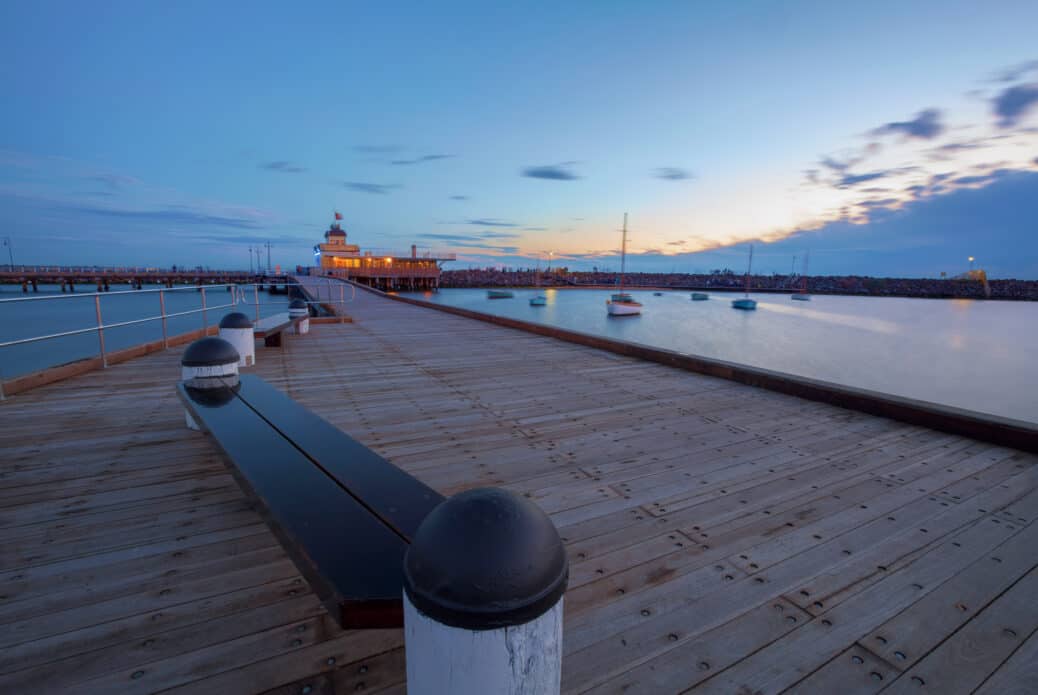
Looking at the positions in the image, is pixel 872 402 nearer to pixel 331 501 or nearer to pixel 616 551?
pixel 616 551

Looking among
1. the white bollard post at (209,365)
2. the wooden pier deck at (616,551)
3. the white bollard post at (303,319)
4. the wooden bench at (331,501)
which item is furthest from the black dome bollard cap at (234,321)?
the white bollard post at (303,319)

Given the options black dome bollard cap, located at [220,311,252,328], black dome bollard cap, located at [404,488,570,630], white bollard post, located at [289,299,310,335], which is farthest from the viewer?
white bollard post, located at [289,299,310,335]

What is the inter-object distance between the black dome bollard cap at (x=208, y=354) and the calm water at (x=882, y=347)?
1901cm

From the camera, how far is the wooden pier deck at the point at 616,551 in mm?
1646

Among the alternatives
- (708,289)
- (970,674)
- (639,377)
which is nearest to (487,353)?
(639,377)

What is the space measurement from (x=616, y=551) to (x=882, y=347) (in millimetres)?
48900

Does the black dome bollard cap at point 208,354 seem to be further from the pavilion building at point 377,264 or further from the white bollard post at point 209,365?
the pavilion building at point 377,264

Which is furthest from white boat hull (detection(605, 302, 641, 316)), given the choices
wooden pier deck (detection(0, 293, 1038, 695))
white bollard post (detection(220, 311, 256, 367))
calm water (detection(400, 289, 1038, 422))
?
wooden pier deck (detection(0, 293, 1038, 695))

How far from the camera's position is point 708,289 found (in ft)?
469

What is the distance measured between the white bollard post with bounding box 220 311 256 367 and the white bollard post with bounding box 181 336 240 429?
7.40ft

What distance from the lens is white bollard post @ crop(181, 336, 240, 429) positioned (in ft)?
11.9

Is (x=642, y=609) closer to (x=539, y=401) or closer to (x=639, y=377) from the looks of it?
(x=539, y=401)

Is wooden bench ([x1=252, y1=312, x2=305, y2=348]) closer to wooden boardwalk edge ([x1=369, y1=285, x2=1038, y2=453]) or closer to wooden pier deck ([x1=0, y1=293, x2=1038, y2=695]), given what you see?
wooden pier deck ([x1=0, y1=293, x2=1038, y2=695])

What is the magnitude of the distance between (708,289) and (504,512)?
155m
